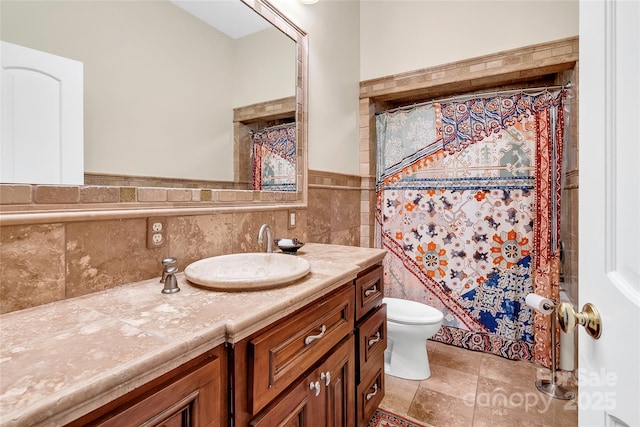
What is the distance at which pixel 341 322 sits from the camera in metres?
1.15

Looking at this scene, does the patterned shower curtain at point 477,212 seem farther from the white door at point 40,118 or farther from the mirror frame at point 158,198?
the white door at point 40,118

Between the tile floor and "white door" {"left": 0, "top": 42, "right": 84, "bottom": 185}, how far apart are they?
6.21 ft

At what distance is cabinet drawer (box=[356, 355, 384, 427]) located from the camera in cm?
135

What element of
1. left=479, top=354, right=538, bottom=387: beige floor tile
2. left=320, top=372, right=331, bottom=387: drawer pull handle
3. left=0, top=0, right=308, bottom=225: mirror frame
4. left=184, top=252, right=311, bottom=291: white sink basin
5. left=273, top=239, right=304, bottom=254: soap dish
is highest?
left=0, top=0, right=308, bottom=225: mirror frame

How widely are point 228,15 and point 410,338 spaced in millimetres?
2044

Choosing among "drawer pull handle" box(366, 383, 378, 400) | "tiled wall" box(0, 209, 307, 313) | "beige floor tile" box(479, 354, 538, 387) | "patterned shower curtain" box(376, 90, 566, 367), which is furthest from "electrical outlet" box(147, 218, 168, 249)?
"beige floor tile" box(479, 354, 538, 387)

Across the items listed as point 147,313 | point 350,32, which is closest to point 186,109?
point 147,313

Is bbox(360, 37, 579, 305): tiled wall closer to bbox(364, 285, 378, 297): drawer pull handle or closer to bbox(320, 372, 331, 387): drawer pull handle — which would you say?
bbox(364, 285, 378, 297): drawer pull handle

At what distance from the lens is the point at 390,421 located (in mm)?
1616

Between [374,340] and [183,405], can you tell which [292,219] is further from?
[183,405]

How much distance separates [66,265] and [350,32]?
2.42 m

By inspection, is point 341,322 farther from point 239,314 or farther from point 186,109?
point 186,109
